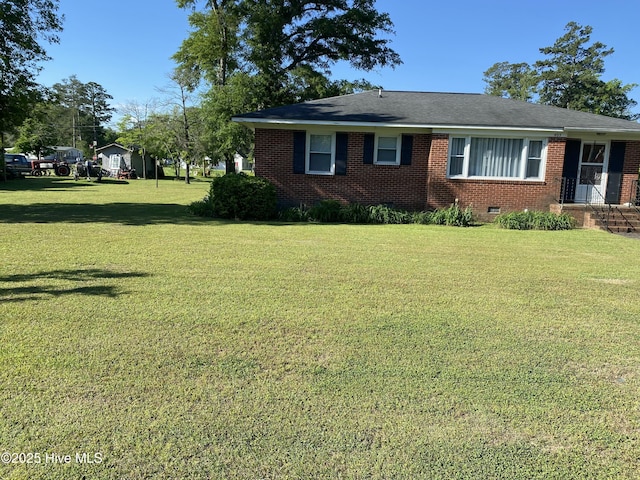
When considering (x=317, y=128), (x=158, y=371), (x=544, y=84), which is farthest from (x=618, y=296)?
(x=544, y=84)

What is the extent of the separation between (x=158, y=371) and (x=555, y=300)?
15.7 ft

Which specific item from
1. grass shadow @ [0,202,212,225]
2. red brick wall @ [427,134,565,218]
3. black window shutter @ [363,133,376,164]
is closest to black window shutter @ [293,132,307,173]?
black window shutter @ [363,133,376,164]

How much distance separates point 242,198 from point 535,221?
858 cm

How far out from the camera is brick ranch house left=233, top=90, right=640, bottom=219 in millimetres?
14570

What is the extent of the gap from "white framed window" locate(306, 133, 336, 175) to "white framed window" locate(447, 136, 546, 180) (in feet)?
12.5

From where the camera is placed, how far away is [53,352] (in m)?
3.80

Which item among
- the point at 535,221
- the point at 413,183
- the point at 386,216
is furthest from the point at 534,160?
the point at 386,216

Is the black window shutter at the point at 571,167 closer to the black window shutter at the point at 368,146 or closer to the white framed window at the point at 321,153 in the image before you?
the black window shutter at the point at 368,146

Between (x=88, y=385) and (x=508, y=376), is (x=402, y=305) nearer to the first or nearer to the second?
(x=508, y=376)

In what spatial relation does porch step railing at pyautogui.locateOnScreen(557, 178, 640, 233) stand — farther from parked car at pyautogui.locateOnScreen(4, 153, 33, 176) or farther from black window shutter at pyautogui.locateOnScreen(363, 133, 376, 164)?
parked car at pyautogui.locateOnScreen(4, 153, 33, 176)

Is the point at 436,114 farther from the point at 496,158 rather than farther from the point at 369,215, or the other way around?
the point at 369,215

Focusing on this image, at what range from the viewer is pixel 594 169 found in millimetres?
15305

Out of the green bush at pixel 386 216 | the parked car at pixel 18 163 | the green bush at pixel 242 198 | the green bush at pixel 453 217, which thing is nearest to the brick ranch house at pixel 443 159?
the green bush at pixel 453 217

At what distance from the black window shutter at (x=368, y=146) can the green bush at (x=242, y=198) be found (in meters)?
3.37
